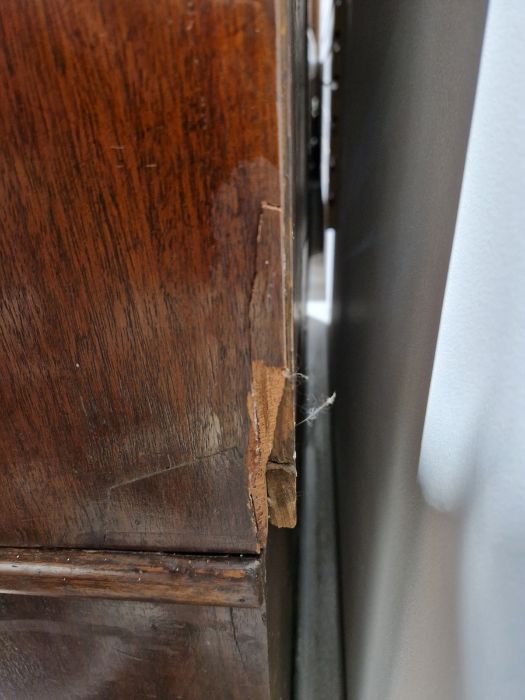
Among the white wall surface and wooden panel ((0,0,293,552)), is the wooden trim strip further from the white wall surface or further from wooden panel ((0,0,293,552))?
the white wall surface

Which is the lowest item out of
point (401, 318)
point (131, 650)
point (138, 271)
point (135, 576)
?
point (131, 650)

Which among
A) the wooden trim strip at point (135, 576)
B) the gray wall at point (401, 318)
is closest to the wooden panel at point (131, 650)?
the wooden trim strip at point (135, 576)

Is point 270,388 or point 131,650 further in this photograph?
point 131,650

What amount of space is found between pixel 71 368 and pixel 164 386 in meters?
0.07

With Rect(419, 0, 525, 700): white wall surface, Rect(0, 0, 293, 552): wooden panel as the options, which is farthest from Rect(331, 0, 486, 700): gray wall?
Rect(0, 0, 293, 552): wooden panel

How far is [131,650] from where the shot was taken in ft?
1.62

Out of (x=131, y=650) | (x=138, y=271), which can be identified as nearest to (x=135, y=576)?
(x=131, y=650)

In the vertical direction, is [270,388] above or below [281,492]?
above

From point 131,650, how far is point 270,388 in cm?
33

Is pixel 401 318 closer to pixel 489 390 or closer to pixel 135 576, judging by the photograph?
pixel 489 390

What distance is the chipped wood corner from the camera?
306 mm

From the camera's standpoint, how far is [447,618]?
1.30 feet

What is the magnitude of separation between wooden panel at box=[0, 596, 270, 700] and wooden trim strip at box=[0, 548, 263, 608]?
0.03 metres

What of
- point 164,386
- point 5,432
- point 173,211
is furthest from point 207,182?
point 5,432
